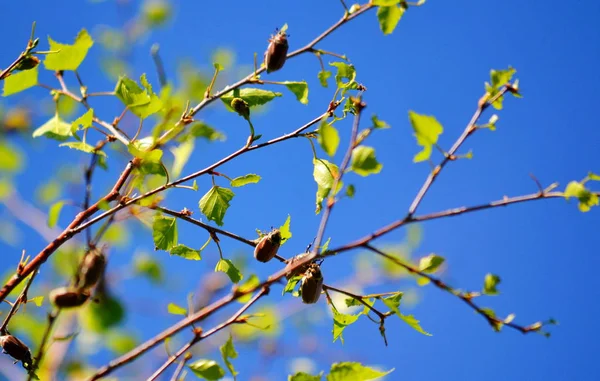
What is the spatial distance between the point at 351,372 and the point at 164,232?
815 millimetres

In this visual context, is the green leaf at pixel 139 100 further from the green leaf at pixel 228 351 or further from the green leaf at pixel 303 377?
the green leaf at pixel 303 377

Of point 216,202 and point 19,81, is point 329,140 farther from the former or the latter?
point 19,81

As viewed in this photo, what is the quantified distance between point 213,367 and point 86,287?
1.11 feet

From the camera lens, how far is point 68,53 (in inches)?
63.8

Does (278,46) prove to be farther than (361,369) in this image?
Yes

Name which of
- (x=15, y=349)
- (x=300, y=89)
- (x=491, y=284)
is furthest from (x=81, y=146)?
(x=491, y=284)

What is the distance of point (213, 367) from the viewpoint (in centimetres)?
120

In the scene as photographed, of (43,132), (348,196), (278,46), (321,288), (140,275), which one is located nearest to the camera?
(348,196)

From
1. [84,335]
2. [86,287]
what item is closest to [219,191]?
[86,287]

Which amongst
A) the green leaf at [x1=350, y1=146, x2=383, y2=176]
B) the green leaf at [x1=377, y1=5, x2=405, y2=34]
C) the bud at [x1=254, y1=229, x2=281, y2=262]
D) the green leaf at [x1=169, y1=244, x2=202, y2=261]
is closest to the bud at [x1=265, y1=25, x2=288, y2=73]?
the green leaf at [x1=377, y1=5, x2=405, y2=34]

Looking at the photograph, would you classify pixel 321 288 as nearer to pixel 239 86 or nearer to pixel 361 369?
pixel 361 369

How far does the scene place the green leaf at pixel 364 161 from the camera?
1.05 meters

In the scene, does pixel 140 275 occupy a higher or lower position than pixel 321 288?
higher

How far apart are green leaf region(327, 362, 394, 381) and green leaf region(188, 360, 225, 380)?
26cm
